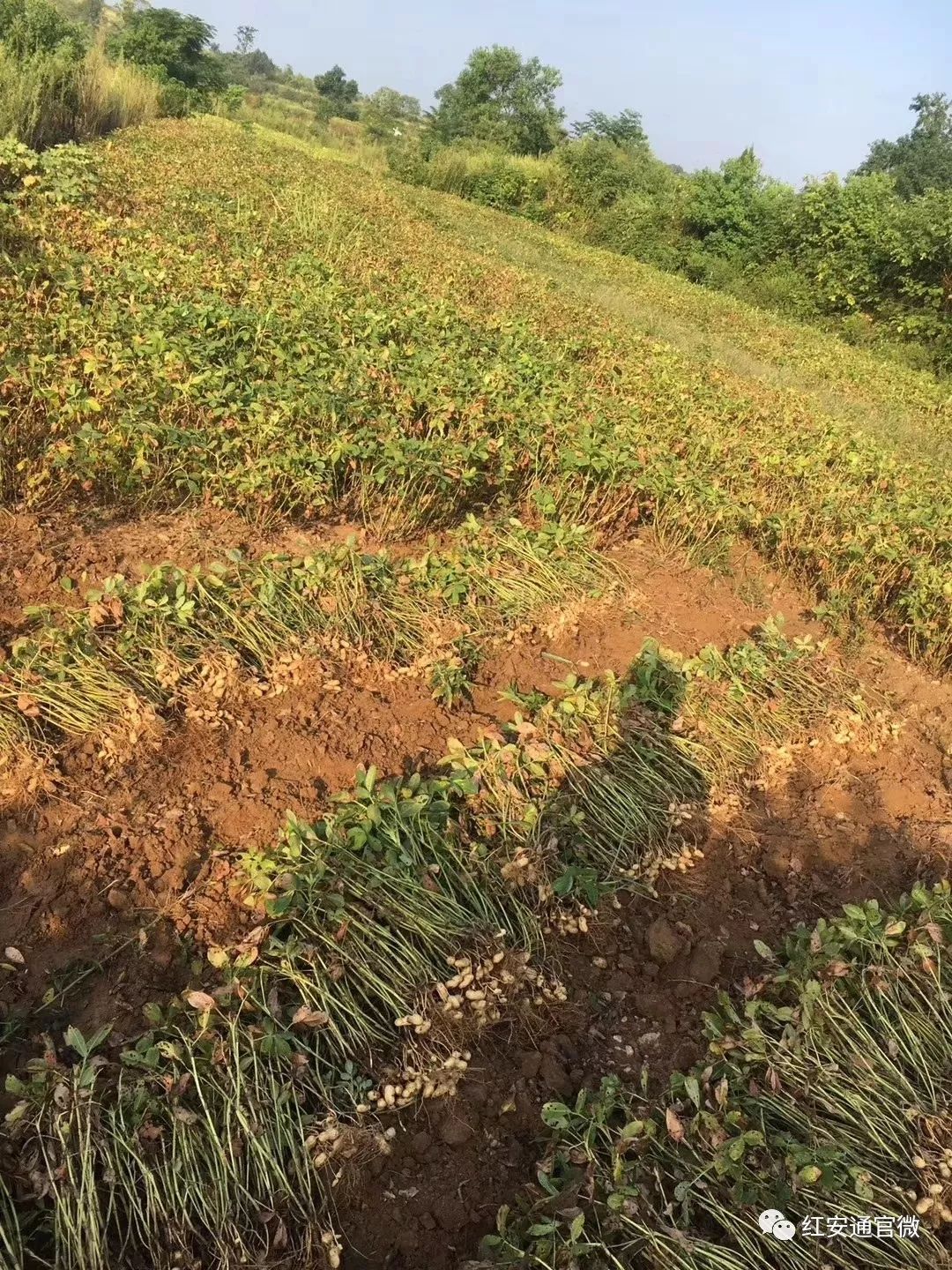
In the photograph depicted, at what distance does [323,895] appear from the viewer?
2379 mm

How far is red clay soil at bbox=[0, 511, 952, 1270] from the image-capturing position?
84.0 inches

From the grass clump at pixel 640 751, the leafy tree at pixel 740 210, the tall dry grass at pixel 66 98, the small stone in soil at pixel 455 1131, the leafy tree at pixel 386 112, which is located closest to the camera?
the small stone in soil at pixel 455 1131

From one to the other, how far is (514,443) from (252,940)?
357cm

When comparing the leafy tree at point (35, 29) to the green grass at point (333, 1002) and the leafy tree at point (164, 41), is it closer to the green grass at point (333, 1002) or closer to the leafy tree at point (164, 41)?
Result: the leafy tree at point (164, 41)

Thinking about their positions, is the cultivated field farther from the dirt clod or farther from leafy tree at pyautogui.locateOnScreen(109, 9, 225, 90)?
leafy tree at pyautogui.locateOnScreen(109, 9, 225, 90)

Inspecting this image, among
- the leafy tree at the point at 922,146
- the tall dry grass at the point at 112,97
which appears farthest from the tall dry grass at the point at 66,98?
the leafy tree at the point at 922,146

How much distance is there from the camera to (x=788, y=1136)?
2.05 m

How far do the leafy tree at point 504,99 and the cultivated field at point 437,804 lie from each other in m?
31.4

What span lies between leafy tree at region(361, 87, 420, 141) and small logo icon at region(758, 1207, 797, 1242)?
30771 millimetres

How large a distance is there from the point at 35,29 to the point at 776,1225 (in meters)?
21.9

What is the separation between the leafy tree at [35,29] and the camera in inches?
587

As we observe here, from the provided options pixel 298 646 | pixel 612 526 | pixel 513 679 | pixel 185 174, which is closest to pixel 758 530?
pixel 612 526

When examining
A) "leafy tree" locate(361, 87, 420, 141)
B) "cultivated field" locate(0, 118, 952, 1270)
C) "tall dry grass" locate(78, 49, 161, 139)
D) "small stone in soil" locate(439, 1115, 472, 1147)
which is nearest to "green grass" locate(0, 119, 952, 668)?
"cultivated field" locate(0, 118, 952, 1270)

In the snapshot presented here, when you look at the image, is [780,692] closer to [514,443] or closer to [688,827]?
[688,827]
